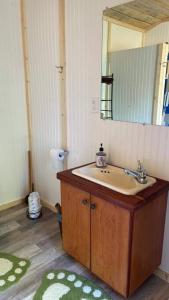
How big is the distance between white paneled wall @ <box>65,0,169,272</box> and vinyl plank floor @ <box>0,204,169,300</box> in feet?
0.85

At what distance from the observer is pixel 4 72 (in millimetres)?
2527

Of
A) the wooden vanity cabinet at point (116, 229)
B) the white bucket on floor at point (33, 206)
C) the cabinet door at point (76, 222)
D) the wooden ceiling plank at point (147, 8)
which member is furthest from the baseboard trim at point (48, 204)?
the wooden ceiling plank at point (147, 8)

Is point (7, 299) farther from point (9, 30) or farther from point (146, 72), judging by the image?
point (9, 30)

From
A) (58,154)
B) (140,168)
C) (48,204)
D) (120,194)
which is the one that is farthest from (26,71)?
(120,194)

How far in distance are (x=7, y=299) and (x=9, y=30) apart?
2.49 metres

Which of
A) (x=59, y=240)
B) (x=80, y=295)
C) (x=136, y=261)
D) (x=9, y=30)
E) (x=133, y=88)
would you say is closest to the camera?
(x=136, y=261)

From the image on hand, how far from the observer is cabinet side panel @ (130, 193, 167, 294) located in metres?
1.44

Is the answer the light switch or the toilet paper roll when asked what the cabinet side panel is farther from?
the toilet paper roll

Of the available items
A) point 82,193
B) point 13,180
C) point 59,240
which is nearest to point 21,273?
point 59,240

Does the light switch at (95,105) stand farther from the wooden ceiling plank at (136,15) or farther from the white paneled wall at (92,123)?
the wooden ceiling plank at (136,15)

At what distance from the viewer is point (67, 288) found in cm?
166

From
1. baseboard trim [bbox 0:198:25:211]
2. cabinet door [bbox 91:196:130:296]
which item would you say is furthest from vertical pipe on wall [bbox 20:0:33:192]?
cabinet door [bbox 91:196:130:296]

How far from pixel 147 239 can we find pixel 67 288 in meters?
0.68

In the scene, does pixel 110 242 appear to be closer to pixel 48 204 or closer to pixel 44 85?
pixel 48 204
